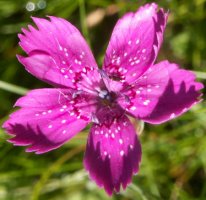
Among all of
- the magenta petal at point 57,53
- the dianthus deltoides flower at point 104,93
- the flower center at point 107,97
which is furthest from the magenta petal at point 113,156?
the magenta petal at point 57,53

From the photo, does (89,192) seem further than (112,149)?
Yes

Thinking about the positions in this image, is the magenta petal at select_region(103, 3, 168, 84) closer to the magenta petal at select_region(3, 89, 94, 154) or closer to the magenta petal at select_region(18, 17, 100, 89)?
the magenta petal at select_region(18, 17, 100, 89)

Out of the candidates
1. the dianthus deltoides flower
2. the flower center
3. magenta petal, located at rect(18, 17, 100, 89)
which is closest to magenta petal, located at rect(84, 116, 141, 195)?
the dianthus deltoides flower

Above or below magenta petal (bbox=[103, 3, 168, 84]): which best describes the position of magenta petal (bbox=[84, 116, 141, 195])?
below

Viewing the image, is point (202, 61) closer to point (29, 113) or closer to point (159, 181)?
point (159, 181)

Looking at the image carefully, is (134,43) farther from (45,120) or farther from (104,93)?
(45,120)

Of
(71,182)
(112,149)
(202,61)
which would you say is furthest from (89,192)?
(202,61)

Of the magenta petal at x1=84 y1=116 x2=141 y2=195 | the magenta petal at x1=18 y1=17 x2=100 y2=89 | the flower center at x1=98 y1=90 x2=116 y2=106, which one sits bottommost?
the magenta petal at x1=84 y1=116 x2=141 y2=195
